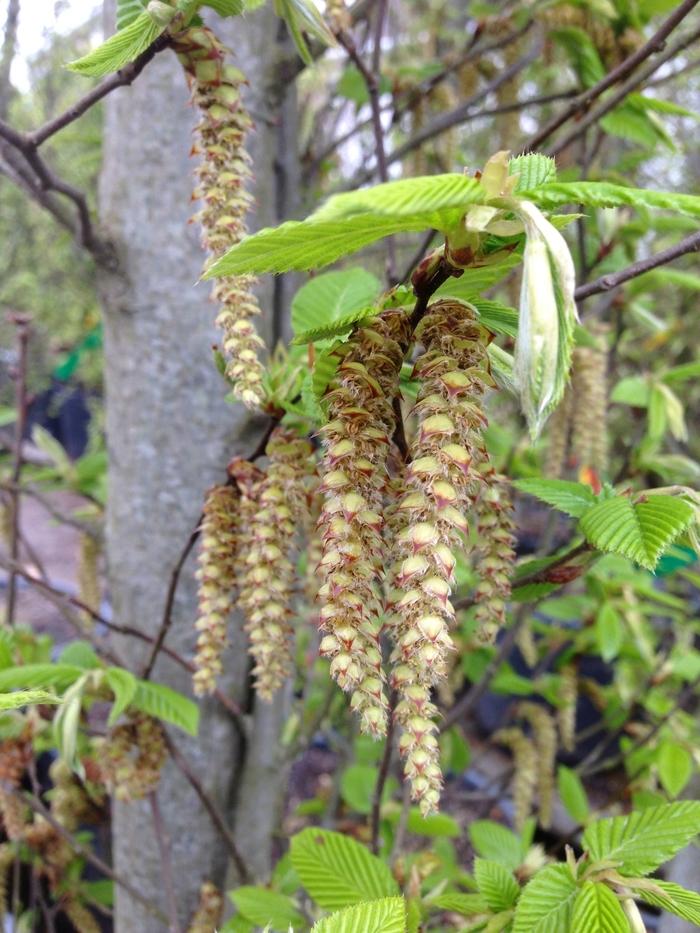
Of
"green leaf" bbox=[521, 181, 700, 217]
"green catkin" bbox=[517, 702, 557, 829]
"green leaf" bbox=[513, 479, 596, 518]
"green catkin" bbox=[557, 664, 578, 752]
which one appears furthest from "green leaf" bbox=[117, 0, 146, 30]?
"green catkin" bbox=[557, 664, 578, 752]

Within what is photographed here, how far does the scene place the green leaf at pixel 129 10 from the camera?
0.61 metres

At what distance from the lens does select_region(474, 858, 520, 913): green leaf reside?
25.2 inches

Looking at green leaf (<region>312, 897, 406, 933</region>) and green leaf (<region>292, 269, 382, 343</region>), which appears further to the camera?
green leaf (<region>292, 269, 382, 343</region>)

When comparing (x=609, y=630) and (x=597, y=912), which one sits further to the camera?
(x=609, y=630)

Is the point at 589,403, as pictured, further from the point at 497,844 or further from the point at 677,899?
the point at 677,899

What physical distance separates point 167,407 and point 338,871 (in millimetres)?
661

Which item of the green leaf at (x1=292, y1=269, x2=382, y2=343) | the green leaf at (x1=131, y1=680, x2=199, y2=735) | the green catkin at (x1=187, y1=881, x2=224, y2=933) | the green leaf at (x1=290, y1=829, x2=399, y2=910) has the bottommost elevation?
the green catkin at (x1=187, y1=881, x2=224, y2=933)

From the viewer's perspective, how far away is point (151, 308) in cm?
108

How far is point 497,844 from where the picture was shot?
1.09 meters

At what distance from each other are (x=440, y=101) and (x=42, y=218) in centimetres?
302

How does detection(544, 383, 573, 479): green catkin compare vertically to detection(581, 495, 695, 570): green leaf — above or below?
above

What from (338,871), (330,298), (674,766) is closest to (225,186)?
(330,298)

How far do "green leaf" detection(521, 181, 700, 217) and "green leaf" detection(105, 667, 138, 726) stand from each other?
655 mm

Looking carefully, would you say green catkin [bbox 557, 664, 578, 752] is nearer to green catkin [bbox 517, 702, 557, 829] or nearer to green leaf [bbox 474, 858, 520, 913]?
green catkin [bbox 517, 702, 557, 829]
